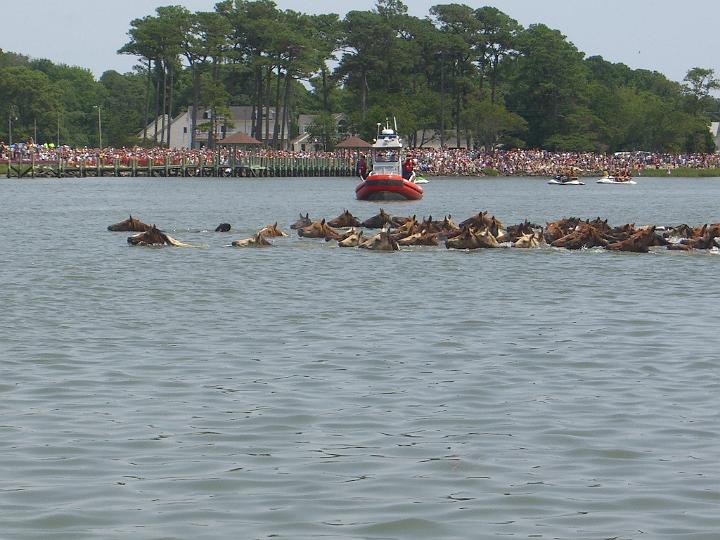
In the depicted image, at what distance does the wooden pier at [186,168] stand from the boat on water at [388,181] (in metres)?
44.0

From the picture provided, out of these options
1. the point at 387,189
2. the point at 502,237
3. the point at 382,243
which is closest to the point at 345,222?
the point at 502,237

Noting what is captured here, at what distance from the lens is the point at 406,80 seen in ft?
529

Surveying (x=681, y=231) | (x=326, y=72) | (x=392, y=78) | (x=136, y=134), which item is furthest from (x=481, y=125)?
(x=681, y=231)

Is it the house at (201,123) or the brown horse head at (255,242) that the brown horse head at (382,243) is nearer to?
the brown horse head at (255,242)

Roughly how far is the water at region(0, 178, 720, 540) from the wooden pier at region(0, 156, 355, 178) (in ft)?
288

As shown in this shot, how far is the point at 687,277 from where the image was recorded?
28828mm

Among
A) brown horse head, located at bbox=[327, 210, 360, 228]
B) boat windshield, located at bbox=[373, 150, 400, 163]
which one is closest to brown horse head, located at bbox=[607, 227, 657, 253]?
brown horse head, located at bbox=[327, 210, 360, 228]

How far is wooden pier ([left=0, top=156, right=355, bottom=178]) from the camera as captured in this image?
116 metres

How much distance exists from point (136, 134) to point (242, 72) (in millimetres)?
25206

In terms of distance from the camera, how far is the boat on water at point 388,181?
72.2m

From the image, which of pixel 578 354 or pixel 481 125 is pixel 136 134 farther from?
pixel 578 354

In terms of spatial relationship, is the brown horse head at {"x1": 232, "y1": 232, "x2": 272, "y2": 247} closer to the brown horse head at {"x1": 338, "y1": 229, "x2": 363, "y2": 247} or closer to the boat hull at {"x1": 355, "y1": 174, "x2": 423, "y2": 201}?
the brown horse head at {"x1": 338, "y1": 229, "x2": 363, "y2": 247}

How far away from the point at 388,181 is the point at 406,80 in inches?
3585

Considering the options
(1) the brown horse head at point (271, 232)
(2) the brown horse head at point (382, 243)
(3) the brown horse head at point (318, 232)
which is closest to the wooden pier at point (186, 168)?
(1) the brown horse head at point (271, 232)
